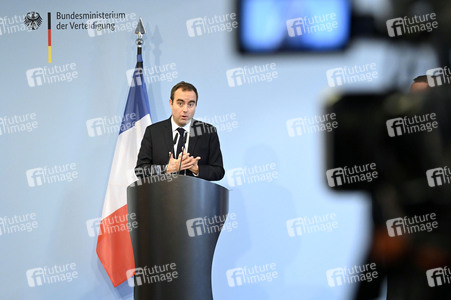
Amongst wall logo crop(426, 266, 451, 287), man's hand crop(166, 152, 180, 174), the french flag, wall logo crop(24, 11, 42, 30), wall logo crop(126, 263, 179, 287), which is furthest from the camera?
wall logo crop(24, 11, 42, 30)

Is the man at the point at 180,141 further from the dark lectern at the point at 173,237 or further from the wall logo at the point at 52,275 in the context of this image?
the wall logo at the point at 52,275

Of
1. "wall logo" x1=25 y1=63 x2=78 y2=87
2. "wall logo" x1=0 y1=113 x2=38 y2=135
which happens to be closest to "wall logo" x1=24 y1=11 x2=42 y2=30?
"wall logo" x1=25 y1=63 x2=78 y2=87

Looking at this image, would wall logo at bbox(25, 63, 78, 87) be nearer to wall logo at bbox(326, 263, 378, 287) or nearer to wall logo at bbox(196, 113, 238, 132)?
wall logo at bbox(196, 113, 238, 132)

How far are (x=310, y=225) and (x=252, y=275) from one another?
588 mm

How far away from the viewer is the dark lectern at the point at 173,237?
221 centimetres

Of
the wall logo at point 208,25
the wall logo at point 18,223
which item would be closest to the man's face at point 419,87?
the wall logo at point 208,25

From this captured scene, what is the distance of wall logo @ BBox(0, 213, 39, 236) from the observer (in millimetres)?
3719

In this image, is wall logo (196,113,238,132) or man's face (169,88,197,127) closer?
man's face (169,88,197,127)

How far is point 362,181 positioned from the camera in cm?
376

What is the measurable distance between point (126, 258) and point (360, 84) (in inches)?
90.0

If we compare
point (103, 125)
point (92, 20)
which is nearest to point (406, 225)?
point (103, 125)

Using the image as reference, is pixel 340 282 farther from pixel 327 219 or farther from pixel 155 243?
pixel 155 243

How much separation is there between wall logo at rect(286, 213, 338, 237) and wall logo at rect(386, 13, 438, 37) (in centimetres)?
158

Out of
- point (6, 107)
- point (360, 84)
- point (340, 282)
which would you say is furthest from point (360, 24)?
point (6, 107)
